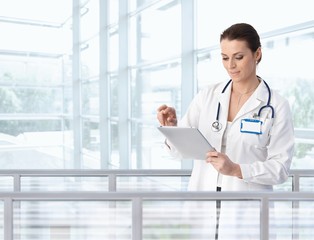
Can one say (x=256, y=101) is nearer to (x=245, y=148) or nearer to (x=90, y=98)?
(x=245, y=148)

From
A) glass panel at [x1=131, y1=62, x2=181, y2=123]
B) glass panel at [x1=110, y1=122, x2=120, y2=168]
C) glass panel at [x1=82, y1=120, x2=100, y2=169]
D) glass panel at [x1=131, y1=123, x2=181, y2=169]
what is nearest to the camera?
glass panel at [x1=131, y1=62, x2=181, y2=123]

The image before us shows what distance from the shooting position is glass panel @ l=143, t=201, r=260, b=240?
1587mm

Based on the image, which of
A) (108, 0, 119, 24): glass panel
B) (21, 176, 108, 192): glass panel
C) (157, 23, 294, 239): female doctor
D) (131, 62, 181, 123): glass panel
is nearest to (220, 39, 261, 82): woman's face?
(157, 23, 294, 239): female doctor

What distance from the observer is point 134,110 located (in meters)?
8.01

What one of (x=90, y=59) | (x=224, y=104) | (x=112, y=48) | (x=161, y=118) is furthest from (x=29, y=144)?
(x=224, y=104)

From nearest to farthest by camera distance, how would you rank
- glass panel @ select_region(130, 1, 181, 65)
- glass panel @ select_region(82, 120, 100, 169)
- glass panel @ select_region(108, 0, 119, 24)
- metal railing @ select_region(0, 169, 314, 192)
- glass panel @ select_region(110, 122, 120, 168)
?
1. metal railing @ select_region(0, 169, 314, 192)
2. glass panel @ select_region(130, 1, 181, 65)
3. glass panel @ select_region(108, 0, 119, 24)
4. glass panel @ select_region(110, 122, 120, 168)
5. glass panel @ select_region(82, 120, 100, 169)

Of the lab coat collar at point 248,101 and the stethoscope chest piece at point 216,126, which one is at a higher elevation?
the lab coat collar at point 248,101

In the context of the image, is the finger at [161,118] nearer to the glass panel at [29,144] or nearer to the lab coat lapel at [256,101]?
the lab coat lapel at [256,101]

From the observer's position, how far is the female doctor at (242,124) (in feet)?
5.87

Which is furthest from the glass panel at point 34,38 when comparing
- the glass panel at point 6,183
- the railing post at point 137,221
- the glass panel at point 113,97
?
the railing post at point 137,221

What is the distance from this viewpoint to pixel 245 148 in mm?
1907

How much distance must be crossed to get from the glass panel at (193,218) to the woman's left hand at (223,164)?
0.53 ft

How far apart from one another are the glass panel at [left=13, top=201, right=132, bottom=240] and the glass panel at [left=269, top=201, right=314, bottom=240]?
568 millimetres

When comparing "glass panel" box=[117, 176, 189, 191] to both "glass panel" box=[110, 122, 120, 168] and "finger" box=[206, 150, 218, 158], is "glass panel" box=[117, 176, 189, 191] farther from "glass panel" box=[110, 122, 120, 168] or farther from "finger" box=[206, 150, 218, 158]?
"glass panel" box=[110, 122, 120, 168]
